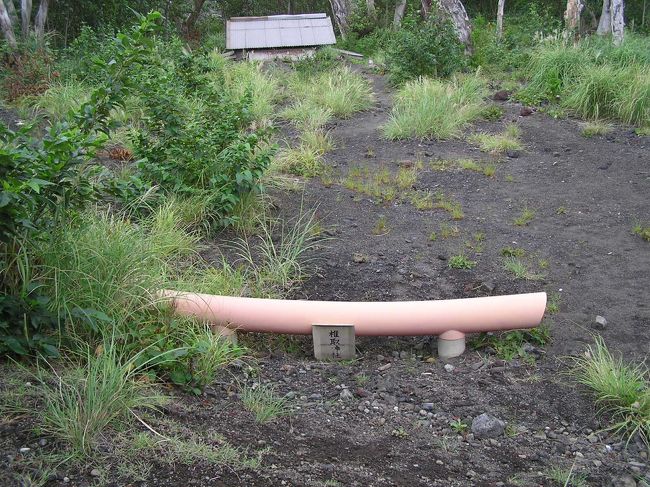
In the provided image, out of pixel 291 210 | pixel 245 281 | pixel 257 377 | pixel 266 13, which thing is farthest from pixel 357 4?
pixel 257 377

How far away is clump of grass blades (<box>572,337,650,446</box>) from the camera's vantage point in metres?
3.81

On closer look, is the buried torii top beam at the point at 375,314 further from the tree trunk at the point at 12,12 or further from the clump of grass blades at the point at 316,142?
the tree trunk at the point at 12,12

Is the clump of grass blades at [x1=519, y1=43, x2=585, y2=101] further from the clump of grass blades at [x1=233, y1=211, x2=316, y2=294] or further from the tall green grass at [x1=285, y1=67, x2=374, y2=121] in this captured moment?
the clump of grass blades at [x1=233, y1=211, x2=316, y2=294]

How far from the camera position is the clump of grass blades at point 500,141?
8.73 metres

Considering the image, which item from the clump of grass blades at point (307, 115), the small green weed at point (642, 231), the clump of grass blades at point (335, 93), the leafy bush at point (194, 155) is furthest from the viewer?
the clump of grass blades at point (335, 93)

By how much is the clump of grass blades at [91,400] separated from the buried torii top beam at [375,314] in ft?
2.82

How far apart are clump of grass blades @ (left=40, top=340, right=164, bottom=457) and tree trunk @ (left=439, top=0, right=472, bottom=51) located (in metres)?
11.1

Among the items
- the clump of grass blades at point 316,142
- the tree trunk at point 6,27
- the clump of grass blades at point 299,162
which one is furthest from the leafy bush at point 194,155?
the tree trunk at point 6,27

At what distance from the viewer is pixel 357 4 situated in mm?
17984

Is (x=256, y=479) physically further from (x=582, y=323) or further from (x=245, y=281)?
(x=582, y=323)

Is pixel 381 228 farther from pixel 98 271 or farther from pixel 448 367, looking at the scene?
pixel 98 271

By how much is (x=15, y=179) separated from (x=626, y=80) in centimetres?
837

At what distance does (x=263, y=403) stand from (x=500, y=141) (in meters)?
5.84

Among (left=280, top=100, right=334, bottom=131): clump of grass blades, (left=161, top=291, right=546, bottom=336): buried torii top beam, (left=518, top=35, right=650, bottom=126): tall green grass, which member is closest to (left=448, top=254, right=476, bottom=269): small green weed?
(left=161, top=291, right=546, bottom=336): buried torii top beam
